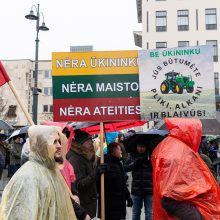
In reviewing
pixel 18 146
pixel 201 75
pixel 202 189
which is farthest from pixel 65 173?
pixel 18 146

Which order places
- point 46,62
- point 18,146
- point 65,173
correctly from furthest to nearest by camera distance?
point 46,62 → point 18,146 → point 65,173

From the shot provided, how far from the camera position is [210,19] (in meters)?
42.3

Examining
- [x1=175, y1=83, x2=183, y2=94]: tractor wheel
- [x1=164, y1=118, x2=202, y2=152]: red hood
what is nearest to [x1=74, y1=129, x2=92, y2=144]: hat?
[x1=175, y1=83, x2=183, y2=94]: tractor wheel

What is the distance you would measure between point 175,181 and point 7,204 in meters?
1.36

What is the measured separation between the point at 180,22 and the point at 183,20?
0.36 metres

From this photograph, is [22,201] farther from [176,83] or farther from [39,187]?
[176,83]

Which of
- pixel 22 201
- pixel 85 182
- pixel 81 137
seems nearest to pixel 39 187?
pixel 22 201

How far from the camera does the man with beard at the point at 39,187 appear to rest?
8.93 feet

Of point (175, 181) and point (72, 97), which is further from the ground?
point (72, 97)

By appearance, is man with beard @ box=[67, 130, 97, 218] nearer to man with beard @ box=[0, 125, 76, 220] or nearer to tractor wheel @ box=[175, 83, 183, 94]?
tractor wheel @ box=[175, 83, 183, 94]

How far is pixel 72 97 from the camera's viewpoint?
5.38 meters

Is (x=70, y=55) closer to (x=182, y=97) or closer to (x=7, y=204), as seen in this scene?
(x=182, y=97)

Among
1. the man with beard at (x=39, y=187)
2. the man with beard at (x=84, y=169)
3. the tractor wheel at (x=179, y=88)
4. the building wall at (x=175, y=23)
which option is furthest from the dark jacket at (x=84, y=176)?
the building wall at (x=175, y=23)

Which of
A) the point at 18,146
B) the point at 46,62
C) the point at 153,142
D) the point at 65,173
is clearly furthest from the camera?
the point at 46,62
